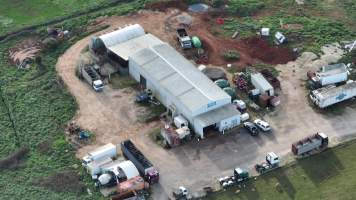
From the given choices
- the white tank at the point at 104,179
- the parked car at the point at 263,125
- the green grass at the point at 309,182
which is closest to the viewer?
the green grass at the point at 309,182

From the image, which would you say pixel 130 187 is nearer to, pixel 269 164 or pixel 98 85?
pixel 269 164

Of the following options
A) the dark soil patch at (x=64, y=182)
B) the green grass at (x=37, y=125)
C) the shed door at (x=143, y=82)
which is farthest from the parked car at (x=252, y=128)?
the dark soil patch at (x=64, y=182)

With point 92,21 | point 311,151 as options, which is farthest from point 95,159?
point 92,21

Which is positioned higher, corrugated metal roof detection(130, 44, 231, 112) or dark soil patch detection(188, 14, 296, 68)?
corrugated metal roof detection(130, 44, 231, 112)

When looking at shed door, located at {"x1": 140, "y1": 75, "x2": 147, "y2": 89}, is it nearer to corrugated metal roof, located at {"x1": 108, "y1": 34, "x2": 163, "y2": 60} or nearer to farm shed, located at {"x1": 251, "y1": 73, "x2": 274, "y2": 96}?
corrugated metal roof, located at {"x1": 108, "y1": 34, "x2": 163, "y2": 60}

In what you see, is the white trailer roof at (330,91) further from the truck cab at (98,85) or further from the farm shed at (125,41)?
the truck cab at (98,85)

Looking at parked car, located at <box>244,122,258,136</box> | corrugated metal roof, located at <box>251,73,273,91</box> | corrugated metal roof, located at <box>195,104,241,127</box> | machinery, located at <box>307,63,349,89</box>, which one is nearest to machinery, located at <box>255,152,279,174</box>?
parked car, located at <box>244,122,258,136</box>
